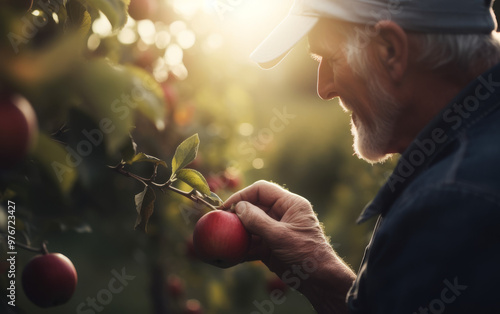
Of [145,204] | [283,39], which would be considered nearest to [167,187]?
[145,204]

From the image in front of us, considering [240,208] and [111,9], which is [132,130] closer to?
[240,208]

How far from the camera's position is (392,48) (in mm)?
1397

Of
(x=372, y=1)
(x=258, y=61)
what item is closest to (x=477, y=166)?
(x=372, y=1)

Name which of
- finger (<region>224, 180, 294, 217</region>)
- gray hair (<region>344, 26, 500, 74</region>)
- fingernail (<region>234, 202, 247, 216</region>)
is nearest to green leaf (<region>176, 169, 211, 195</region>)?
fingernail (<region>234, 202, 247, 216</region>)

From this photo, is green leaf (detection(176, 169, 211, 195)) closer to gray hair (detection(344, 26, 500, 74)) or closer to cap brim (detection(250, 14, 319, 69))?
cap brim (detection(250, 14, 319, 69))

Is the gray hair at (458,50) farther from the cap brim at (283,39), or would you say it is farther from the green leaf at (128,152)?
the green leaf at (128,152)

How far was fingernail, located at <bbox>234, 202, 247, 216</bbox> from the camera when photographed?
159 centimetres

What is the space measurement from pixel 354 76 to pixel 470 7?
1.13ft

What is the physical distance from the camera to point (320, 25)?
5.06 feet

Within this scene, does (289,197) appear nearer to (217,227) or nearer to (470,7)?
(217,227)

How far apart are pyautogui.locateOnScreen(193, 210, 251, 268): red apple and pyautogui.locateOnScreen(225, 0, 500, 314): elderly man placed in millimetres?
47

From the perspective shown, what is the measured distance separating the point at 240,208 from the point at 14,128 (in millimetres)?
1014

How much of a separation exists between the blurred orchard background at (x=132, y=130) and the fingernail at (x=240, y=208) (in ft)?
1.37

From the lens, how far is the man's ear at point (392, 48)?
136cm
